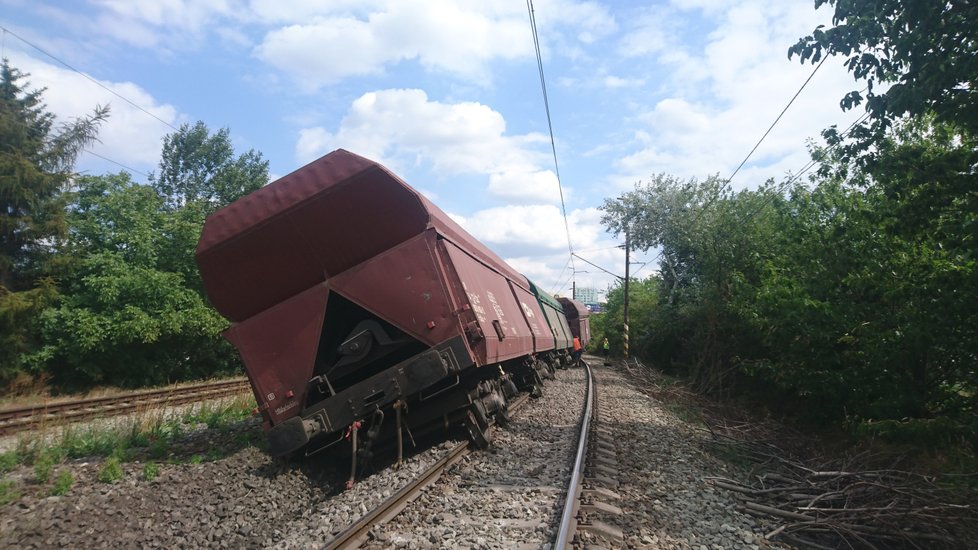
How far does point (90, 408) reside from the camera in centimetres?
1153

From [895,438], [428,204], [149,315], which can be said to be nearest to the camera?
[428,204]

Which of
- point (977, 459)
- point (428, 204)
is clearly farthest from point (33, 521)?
point (977, 459)

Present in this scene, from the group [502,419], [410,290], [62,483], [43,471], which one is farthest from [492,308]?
[43,471]

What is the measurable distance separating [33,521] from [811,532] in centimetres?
656

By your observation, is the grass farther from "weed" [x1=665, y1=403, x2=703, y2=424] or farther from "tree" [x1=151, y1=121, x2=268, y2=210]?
"tree" [x1=151, y1=121, x2=268, y2=210]

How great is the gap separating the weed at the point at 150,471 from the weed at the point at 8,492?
1047mm

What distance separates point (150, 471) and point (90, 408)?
7180 mm

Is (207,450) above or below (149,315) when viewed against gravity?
below

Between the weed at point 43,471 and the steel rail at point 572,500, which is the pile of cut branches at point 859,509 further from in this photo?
the weed at point 43,471

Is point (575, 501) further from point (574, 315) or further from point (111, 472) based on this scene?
point (574, 315)

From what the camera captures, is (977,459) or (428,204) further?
(977,459)

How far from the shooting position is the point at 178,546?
4.74m

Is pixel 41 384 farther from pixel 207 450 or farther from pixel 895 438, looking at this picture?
pixel 895 438

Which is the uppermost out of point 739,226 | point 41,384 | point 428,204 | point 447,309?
point 739,226
